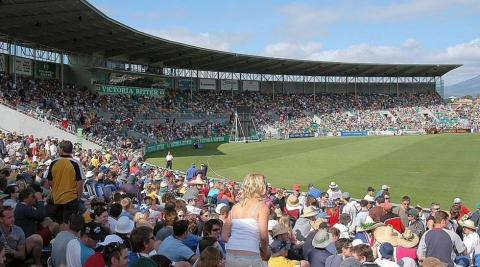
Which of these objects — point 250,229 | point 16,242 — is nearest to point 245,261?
point 250,229

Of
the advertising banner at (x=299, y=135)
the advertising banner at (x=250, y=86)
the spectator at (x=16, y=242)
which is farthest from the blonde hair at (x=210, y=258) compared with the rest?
the advertising banner at (x=250, y=86)

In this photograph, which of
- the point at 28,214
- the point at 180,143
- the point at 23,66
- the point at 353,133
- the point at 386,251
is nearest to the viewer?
the point at 386,251

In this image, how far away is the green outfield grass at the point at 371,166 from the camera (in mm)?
22531

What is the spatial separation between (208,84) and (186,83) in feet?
13.9

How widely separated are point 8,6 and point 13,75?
1347cm

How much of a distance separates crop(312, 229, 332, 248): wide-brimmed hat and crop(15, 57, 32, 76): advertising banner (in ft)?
146

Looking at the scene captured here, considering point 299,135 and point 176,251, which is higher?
point 176,251

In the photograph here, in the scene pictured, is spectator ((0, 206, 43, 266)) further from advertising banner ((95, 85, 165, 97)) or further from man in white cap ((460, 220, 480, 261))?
advertising banner ((95, 85, 165, 97))

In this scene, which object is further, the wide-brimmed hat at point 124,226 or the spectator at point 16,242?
the wide-brimmed hat at point 124,226

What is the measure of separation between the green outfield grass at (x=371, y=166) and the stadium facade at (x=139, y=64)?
1229 centimetres

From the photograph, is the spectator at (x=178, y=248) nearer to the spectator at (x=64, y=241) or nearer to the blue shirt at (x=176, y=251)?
the blue shirt at (x=176, y=251)

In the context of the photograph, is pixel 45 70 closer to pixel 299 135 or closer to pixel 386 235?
pixel 299 135

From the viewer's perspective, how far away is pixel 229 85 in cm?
7344

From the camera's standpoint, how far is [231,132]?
63.5 meters
